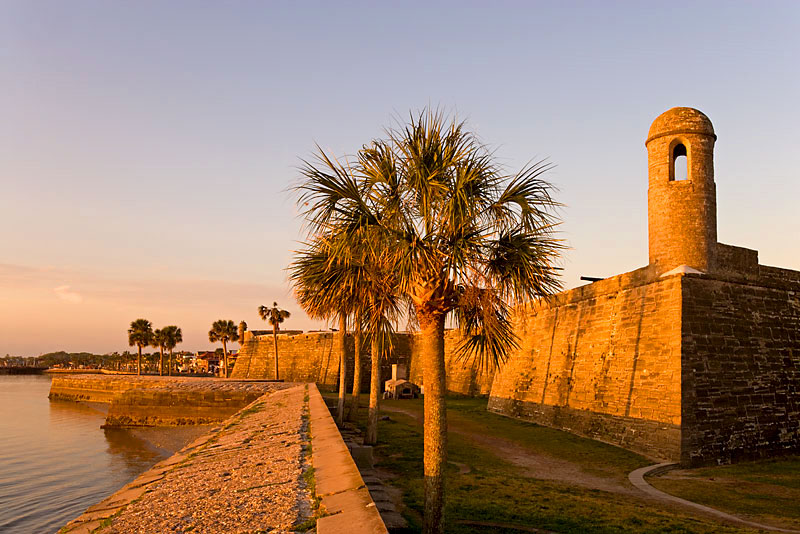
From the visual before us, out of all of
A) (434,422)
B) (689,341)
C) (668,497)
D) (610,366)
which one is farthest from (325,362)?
(434,422)

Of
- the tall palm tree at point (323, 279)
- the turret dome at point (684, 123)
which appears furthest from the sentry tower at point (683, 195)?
the tall palm tree at point (323, 279)

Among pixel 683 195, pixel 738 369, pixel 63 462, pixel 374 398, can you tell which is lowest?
pixel 63 462

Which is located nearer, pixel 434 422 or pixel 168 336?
pixel 434 422

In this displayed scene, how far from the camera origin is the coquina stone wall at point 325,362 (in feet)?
147

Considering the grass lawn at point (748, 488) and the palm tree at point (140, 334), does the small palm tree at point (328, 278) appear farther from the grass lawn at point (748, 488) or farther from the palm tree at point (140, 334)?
the palm tree at point (140, 334)

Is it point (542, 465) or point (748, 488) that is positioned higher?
point (748, 488)

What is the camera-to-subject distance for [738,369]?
19000mm

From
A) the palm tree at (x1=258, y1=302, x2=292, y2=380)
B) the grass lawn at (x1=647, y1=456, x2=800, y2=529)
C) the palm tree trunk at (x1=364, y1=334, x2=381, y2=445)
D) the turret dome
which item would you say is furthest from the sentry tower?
the palm tree at (x1=258, y1=302, x2=292, y2=380)

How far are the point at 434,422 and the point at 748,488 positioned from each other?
424 inches

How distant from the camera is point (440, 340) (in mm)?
8734

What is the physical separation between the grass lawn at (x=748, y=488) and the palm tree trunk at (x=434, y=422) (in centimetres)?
722

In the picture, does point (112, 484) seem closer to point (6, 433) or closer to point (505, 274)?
point (505, 274)

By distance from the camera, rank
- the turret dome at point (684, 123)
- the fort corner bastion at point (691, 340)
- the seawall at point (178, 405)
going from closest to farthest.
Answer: the fort corner bastion at point (691, 340) < the turret dome at point (684, 123) < the seawall at point (178, 405)

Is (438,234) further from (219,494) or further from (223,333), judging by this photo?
(223,333)
